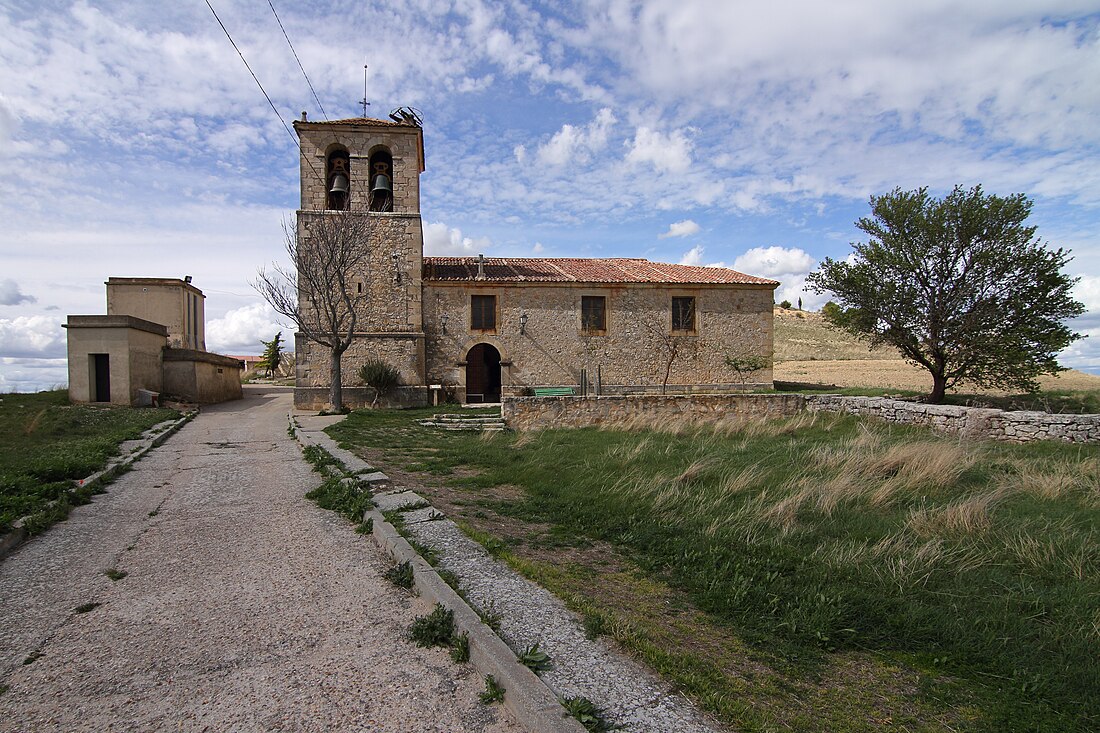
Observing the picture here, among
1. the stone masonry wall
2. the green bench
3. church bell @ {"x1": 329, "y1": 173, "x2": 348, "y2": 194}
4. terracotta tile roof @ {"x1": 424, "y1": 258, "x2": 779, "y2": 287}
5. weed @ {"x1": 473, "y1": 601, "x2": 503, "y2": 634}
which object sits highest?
church bell @ {"x1": 329, "y1": 173, "x2": 348, "y2": 194}

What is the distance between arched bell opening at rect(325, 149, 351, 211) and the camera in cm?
2089

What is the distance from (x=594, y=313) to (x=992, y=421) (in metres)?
14.3

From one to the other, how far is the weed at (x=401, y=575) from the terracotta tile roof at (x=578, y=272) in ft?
62.0

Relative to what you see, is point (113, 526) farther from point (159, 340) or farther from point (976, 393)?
point (976, 393)

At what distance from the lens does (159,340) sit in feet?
71.3

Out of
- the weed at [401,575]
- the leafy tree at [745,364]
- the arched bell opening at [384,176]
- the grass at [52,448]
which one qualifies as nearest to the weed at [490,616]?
the weed at [401,575]

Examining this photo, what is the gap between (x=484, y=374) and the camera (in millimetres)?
24703

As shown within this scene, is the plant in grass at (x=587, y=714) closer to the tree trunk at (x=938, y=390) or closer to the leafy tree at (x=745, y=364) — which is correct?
the tree trunk at (x=938, y=390)

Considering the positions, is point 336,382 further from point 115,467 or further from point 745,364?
point 745,364

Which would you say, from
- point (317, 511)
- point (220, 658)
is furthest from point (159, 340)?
point (220, 658)

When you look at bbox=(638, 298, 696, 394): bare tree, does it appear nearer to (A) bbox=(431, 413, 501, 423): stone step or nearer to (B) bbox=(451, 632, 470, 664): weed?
(A) bbox=(431, 413, 501, 423): stone step

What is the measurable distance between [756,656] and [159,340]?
24.3 meters

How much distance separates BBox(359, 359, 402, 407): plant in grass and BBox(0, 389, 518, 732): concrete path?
1390 cm

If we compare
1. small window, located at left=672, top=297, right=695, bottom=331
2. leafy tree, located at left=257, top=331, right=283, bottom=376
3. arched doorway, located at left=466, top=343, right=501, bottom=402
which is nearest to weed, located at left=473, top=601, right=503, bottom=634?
arched doorway, located at left=466, top=343, right=501, bottom=402
